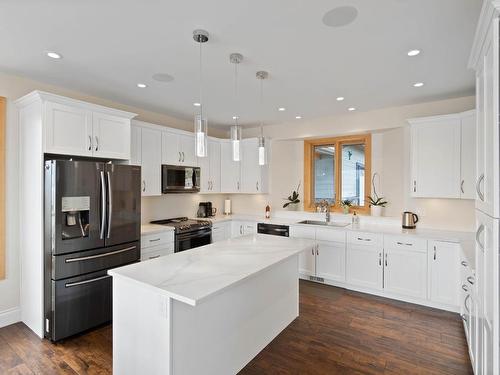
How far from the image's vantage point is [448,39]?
2.23m

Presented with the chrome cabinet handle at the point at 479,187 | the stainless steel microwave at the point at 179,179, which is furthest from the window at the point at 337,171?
the chrome cabinet handle at the point at 479,187

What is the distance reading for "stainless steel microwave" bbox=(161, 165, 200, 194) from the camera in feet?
13.7

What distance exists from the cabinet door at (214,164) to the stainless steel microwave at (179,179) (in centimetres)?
42

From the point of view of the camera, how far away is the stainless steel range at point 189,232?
402 centimetres

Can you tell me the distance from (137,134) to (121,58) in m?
1.39

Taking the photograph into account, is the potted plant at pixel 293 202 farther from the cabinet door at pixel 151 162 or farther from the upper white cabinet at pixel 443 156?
the cabinet door at pixel 151 162

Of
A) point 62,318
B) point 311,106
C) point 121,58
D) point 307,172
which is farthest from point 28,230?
point 307,172

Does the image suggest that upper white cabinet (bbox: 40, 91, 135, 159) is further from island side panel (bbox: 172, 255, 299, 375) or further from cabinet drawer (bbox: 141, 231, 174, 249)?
island side panel (bbox: 172, 255, 299, 375)

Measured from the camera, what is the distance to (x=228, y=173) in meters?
5.39

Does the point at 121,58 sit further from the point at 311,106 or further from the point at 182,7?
the point at 311,106

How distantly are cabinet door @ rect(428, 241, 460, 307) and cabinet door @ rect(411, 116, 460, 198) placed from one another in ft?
2.26

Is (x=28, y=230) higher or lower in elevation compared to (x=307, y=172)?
lower

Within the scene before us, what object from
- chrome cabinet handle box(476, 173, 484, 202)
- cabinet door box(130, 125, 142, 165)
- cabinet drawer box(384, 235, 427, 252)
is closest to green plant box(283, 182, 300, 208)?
cabinet drawer box(384, 235, 427, 252)

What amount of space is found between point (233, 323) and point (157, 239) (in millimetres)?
1944
